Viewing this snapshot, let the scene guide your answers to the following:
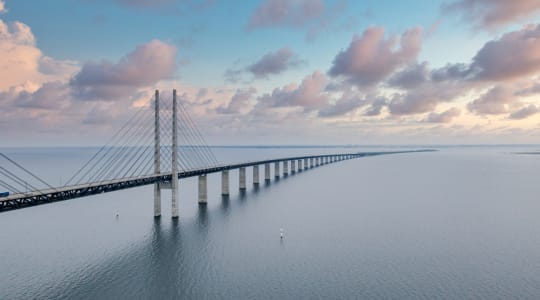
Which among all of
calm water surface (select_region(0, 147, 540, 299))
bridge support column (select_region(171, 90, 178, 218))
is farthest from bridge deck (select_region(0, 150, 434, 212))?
calm water surface (select_region(0, 147, 540, 299))

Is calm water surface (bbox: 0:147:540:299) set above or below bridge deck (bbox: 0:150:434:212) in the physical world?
below

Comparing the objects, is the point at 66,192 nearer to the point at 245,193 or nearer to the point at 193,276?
the point at 193,276

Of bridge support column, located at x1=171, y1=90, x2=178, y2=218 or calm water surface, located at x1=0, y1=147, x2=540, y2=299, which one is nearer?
calm water surface, located at x1=0, y1=147, x2=540, y2=299

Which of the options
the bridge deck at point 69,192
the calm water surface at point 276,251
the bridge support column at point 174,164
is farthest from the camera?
the bridge support column at point 174,164

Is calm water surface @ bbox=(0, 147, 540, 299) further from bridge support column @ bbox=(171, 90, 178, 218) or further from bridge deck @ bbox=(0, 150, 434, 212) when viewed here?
bridge deck @ bbox=(0, 150, 434, 212)

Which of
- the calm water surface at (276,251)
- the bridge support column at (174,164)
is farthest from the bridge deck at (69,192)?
the calm water surface at (276,251)

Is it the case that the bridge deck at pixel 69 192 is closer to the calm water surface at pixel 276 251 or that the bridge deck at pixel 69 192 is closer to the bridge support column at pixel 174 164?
the bridge support column at pixel 174 164

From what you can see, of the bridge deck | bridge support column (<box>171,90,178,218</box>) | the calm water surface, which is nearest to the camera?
the calm water surface

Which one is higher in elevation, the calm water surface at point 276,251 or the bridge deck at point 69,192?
the bridge deck at point 69,192

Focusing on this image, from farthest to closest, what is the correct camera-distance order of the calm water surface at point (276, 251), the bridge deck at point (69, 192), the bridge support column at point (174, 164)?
1. the bridge support column at point (174, 164)
2. the bridge deck at point (69, 192)
3. the calm water surface at point (276, 251)

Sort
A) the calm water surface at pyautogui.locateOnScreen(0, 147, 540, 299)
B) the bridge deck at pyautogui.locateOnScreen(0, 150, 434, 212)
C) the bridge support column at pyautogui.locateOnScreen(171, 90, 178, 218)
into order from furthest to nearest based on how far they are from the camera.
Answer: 1. the bridge support column at pyautogui.locateOnScreen(171, 90, 178, 218)
2. the bridge deck at pyautogui.locateOnScreen(0, 150, 434, 212)
3. the calm water surface at pyautogui.locateOnScreen(0, 147, 540, 299)
